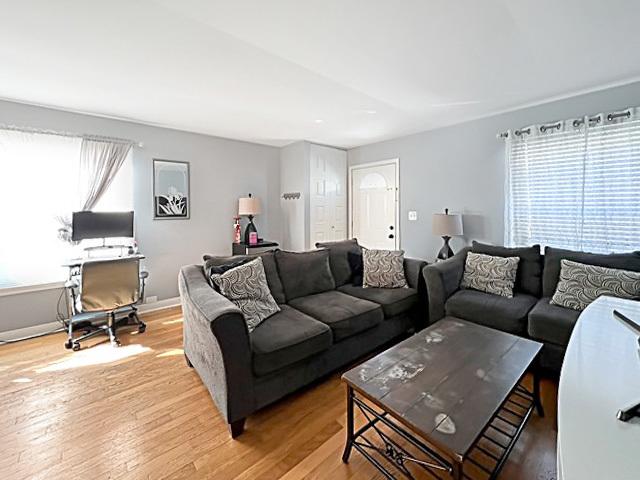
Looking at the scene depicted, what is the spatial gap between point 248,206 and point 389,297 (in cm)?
278

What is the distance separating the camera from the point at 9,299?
10.4ft

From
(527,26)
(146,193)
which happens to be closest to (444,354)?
(527,26)

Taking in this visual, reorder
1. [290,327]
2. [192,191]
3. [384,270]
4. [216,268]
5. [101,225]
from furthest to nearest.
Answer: [192,191], [101,225], [384,270], [216,268], [290,327]

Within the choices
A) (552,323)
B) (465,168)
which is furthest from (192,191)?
(552,323)

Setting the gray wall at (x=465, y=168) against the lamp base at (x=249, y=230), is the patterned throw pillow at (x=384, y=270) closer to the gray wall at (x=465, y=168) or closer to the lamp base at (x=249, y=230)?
the gray wall at (x=465, y=168)

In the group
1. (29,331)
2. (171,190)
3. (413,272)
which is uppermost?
(171,190)

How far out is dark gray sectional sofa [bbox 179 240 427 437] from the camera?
1.78 m

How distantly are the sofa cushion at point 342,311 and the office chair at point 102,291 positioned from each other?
70.4 inches

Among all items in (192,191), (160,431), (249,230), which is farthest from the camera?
(249,230)

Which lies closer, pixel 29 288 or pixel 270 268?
pixel 270 268

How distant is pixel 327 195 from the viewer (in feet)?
17.3

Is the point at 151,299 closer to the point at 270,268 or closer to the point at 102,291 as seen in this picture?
the point at 102,291

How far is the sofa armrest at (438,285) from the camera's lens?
294 centimetres

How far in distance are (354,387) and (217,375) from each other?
0.88 meters
